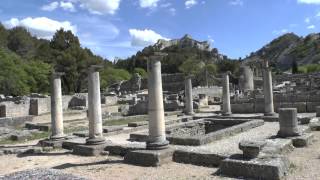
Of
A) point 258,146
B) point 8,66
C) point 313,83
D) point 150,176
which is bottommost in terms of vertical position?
point 150,176

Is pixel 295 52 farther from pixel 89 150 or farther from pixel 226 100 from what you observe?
pixel 89 150

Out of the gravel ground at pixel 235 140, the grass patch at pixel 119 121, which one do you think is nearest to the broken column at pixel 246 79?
the grass patch at pixel 119 121

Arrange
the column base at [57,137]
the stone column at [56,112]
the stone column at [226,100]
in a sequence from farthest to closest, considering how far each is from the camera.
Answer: the stone column at [226,100] < the stone column at [56,112] < the column base at [57,137]

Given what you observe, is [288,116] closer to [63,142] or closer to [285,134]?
[285,134]

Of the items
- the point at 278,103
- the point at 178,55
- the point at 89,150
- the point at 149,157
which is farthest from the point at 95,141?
the point at 178,55

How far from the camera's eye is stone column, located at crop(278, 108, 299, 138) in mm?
14336

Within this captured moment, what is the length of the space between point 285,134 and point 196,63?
78.3 metres

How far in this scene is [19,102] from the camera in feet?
119

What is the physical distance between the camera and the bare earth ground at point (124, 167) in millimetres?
10148

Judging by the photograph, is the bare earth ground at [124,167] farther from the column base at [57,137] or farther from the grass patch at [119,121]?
the grass patch at [119,121]

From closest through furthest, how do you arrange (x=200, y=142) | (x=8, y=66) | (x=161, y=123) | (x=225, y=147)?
(x=161, y=123) < (x=225, y=147) < (x=200, y=142) < (x=8, y=66)

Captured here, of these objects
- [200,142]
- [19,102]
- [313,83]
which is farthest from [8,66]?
[200,142]

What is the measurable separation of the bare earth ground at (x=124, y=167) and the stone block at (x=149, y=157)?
0.24 m

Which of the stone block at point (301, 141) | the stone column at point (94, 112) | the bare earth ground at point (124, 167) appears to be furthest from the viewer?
the stone column at point (94, 112)
